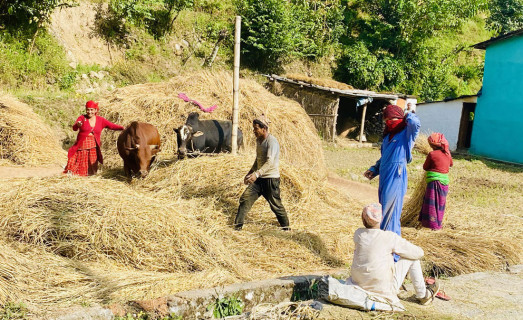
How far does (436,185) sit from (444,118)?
15.3 m

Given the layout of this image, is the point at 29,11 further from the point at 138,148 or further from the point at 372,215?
the point at 372,215

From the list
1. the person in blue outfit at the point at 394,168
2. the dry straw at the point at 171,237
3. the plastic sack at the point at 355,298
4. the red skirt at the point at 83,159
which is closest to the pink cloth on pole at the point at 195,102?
the dry straw at the point at 171,237

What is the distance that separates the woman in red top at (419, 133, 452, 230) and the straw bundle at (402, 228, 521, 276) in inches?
14.1

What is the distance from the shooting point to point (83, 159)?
279 inches

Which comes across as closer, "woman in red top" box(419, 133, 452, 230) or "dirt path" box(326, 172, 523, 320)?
"dirt path" box(326, 172, 523, 320)

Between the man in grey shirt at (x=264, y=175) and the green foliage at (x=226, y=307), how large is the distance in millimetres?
1816

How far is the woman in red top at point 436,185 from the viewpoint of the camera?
6.82 metres

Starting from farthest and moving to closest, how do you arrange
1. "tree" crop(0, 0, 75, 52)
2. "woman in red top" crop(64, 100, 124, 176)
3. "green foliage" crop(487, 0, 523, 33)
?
"green foliage" crop(487, 0, 523, 33), "tree" crop(0, 0, 75, 52), "woman in red top" crop(64, 100, 124, 176)

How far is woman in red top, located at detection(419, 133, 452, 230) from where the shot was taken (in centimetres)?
682

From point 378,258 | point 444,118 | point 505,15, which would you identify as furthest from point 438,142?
point 505,15

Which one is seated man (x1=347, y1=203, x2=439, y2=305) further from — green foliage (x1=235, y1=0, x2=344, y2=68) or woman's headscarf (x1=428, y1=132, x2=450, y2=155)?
green foliage (x1=235, y1=0, x2=344, y2=68)

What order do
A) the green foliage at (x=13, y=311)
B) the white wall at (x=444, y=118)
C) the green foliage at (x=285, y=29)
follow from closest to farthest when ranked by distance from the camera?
the green foliage at (x=13, y=311) < the white wall at (x=444, y=118) < the green foliage at (x=285, y=29)

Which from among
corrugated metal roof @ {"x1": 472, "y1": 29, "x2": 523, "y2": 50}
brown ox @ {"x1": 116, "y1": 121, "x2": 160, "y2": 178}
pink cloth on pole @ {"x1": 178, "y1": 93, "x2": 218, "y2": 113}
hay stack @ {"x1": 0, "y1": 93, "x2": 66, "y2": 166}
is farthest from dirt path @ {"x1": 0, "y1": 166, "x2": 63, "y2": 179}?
corrugated metal roof @ {"x1": 472, "y1": 29, "x2": 523, "y2": 50}

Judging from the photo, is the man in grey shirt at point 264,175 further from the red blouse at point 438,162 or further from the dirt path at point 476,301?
the red blouse at point 438,162
